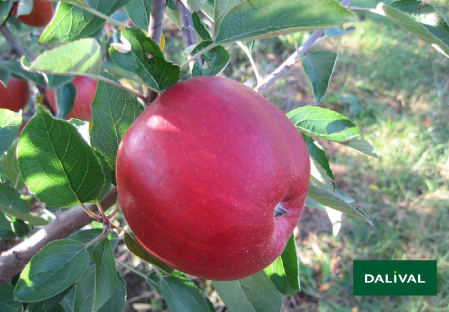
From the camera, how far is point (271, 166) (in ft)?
1.80

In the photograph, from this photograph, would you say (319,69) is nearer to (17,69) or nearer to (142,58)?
(142,58)

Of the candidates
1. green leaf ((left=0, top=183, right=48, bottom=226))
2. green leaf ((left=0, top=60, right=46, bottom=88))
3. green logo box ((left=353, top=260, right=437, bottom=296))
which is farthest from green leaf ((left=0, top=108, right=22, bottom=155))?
green logo box ((left=353, top=260, right=437, bottom=296))

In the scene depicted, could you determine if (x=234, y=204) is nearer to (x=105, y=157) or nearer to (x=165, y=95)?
(x=165, y=95)

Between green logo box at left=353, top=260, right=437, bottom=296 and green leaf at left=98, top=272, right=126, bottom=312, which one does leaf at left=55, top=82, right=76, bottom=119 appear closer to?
green leaf at left=98, top=272, right=126, bottom=312

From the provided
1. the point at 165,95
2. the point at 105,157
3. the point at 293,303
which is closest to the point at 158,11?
the point at 165,95

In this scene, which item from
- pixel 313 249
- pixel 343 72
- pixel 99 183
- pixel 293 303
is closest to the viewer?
pixel 99 183

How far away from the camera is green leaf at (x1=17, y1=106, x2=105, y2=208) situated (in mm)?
600

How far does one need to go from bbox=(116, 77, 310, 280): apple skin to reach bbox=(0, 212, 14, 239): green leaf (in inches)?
17.4

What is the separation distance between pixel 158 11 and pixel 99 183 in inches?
10.7

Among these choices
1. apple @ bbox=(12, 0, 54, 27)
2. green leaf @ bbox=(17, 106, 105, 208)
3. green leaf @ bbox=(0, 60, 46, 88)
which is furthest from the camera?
apple @ bbox=(12, 0, 54, 27)

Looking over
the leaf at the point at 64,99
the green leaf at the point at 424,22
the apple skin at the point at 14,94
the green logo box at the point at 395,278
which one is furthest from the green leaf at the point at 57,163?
the green logo box at the point at 395,278

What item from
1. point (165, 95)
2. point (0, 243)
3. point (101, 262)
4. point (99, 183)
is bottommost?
point (0, 243)

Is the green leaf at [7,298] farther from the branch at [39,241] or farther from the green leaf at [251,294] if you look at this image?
the green leaf at [251,294]

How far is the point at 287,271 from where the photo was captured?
770 millimetres
